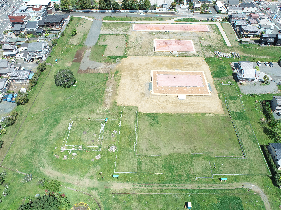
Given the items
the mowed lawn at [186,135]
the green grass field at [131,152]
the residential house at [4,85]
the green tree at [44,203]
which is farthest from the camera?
the residential house at [4,85]

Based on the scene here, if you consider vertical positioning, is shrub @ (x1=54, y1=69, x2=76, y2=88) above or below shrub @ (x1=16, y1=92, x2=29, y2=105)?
above

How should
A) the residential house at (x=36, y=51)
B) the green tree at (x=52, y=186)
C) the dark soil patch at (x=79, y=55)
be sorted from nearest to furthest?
the green tree at (x=52, y=186) → the residential house at (x=36, y=51) → the dark soil patch at (x=79, y=55)

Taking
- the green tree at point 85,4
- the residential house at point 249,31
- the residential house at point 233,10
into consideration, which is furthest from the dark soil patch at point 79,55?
the residential house at point 233,10

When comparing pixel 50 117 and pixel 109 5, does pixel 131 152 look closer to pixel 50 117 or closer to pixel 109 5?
pixel 50 117

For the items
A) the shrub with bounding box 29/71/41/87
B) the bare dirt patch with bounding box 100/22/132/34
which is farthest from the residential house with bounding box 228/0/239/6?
the shrub with bounding box 29/71/41/87

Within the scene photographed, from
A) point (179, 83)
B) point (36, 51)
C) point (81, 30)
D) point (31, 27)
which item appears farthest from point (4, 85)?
point (179, 83)

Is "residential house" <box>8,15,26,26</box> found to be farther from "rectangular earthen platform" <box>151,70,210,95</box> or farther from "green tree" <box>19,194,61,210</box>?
"green tree" <box>19,194,61,210</box>

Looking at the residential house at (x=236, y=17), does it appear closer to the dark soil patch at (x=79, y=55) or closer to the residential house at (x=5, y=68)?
the dark soil patch at (x=79, y=55)
